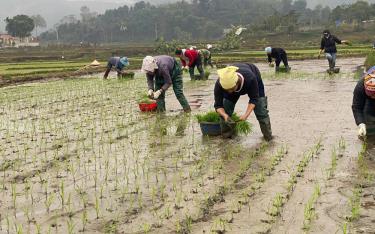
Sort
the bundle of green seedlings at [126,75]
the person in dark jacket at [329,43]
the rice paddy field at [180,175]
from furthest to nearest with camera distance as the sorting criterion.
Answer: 1. the bundle of green seedlings at [126,75]
2. the person in dark jacket at [329,43]
3. the rice paddy field at [180,175]

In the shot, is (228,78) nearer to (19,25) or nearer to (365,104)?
(365,104)

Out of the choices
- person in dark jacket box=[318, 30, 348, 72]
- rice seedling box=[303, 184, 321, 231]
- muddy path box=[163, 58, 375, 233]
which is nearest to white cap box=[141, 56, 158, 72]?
muddy path box=[163, 58, 375, 233]

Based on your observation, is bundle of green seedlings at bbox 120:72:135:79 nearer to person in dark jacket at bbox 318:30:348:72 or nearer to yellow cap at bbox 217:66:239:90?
person in dark jacket at bbox 318:30:348:72

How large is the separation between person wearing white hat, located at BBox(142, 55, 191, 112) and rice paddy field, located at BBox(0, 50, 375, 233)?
1.49 feet

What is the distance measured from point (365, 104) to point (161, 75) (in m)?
3.65

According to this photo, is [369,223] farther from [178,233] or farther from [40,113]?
[40,113]

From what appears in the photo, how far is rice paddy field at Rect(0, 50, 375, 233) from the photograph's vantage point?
12.3ft

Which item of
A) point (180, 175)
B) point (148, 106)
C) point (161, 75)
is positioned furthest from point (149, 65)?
point (180, 175)

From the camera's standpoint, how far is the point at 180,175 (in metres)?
4.98

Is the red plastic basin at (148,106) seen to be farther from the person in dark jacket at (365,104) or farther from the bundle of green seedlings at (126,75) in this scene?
the bundle of green seedlings at (126,75)

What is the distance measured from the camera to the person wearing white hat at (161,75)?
820cm

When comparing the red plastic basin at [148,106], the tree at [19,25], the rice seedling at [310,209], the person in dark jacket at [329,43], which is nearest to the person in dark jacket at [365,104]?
the rice seedling at [310,209]

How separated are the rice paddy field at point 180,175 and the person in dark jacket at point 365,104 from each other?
23cm

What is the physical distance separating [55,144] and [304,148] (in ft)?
11.0
